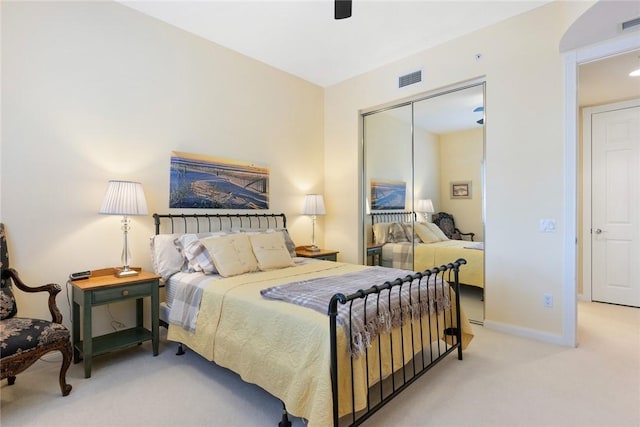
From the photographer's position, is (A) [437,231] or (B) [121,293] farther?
(A) [437,231]

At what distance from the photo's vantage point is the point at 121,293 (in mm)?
2611

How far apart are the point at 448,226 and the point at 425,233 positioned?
12.0 inches

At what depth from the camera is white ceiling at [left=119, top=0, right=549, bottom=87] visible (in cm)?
308

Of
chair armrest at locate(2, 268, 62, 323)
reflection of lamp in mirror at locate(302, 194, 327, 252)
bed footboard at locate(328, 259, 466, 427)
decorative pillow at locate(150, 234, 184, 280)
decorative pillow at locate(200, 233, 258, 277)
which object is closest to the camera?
bed footboard at locate(328, 259, 466, 427)

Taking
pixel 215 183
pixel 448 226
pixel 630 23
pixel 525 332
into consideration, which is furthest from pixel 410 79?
pixel 525 332

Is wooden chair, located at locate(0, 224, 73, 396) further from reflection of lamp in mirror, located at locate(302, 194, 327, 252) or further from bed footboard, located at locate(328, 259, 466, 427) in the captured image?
reflection of lamp in mirror, located at locate(302, 194, 327, 252)

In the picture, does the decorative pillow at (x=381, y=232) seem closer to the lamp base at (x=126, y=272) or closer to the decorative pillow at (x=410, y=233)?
the decorative pillow at (x=410, y=233)

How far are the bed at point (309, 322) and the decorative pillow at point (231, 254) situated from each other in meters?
0.01

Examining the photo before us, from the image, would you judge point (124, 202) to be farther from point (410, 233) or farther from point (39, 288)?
point (410, 233)

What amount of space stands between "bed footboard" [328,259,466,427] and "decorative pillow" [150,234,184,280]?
74.6 inches

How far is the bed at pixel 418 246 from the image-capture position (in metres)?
3.66

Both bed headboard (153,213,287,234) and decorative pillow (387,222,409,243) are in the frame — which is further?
decorative pillow (387,222,409,243)

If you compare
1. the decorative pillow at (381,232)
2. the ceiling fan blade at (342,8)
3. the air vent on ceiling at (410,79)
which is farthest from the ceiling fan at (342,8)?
the decorative pillow at (381,232)

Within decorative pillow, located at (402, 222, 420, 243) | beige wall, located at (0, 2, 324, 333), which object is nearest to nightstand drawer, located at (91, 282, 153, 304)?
beige wall, located at (0, 2, 324, 333)
